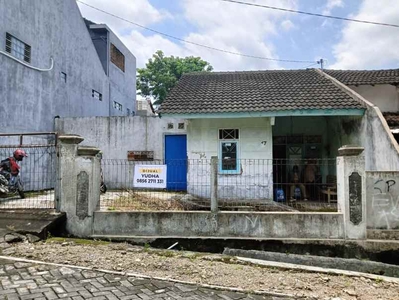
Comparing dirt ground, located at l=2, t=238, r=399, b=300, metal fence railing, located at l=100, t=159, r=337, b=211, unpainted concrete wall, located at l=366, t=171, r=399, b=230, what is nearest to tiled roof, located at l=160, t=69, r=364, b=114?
metal fence railing, located at l=100, t=159, r=337, b=211

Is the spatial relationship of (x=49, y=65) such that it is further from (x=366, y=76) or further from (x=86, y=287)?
(x=366, y=76)

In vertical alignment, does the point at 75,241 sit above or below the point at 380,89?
below

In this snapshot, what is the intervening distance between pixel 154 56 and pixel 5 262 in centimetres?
2951

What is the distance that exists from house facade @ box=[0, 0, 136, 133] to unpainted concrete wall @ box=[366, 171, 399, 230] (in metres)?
10.8

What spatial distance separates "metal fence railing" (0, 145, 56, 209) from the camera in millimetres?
8102

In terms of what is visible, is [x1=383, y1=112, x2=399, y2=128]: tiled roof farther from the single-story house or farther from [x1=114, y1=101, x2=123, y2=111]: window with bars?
[x1=114, y1=101, x2=123, y2=111]: window with bars

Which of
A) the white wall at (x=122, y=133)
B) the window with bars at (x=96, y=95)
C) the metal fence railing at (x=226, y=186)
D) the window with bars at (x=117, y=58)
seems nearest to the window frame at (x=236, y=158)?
the metal fence railing at (x=226, y=186)

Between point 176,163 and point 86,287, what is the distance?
808cm

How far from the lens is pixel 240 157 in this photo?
34.5ft

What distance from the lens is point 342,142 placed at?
1112cm

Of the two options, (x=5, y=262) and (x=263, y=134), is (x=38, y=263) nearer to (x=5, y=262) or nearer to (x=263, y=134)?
(x=5, y=262)

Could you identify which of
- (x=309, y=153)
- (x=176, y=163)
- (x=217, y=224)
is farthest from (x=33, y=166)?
(x=309, y=153)

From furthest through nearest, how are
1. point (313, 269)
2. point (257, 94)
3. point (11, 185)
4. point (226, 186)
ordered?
point (257, 94) < point (226, 186) < point (11, 185) < point (313, 269)

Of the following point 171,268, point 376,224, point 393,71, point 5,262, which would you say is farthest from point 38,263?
point 393,71
